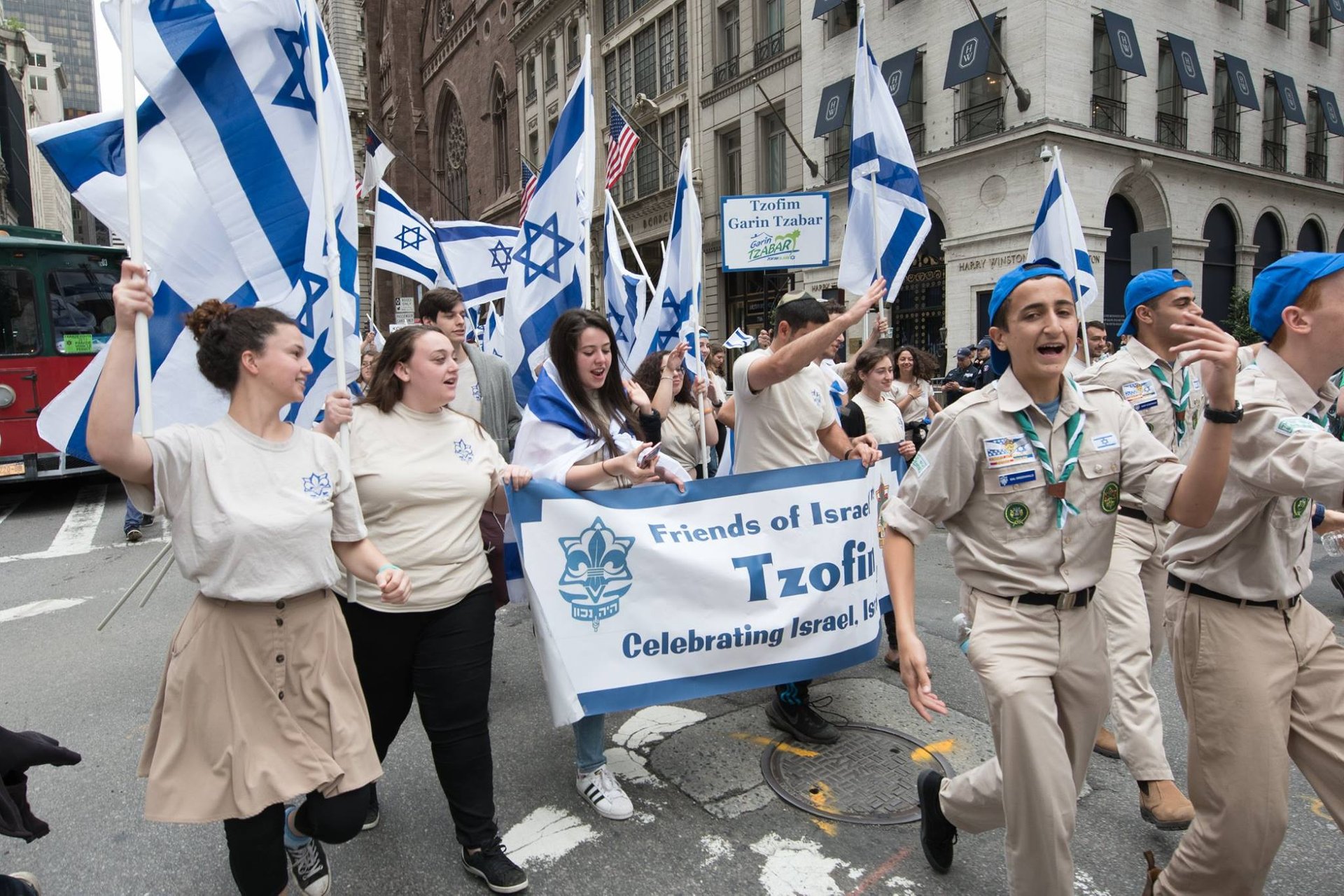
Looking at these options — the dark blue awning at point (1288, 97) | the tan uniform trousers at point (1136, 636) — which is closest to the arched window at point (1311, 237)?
the dark blue awning at point (1288, 97)

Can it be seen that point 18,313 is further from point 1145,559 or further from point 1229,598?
point 1229,598

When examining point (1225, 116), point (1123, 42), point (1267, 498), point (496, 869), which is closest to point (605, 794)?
point (496, 869)

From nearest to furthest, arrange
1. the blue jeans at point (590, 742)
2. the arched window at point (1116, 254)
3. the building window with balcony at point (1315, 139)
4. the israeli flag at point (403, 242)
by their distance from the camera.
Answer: the blue jeans at point (590, 742) < the israeli flag at point (403, 242) < the arched window at point (1116, 254) < the building window with balcony at point (1315, 139)

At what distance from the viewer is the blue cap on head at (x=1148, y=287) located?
158 inches

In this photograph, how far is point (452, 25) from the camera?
5084 centimetres

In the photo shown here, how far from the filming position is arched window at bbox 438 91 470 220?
5306 centimetres

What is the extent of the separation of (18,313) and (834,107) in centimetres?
1817

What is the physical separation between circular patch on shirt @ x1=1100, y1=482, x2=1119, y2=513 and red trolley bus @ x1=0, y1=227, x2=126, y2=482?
12574 mm

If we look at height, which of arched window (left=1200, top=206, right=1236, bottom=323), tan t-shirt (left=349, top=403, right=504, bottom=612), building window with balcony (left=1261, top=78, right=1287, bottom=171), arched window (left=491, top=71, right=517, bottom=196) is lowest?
tan t-shirt (left=349, top=403, right=504, bottom=612)

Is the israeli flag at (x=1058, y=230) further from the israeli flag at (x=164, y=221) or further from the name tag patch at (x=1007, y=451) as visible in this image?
the israeli flag at (x=164, y=221)

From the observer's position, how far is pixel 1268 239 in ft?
79.1

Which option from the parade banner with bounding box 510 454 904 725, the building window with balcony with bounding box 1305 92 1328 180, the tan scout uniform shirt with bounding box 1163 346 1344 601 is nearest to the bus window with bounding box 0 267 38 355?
the parade banner with bounding box 510 454 904 725

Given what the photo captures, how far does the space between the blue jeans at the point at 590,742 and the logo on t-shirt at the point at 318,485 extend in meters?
1.43

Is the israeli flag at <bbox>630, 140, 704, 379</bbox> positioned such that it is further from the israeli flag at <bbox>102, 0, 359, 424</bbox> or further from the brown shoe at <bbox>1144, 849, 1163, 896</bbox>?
the brown shoe at <bbox>1144, 849, 1163, 896</bbox>
